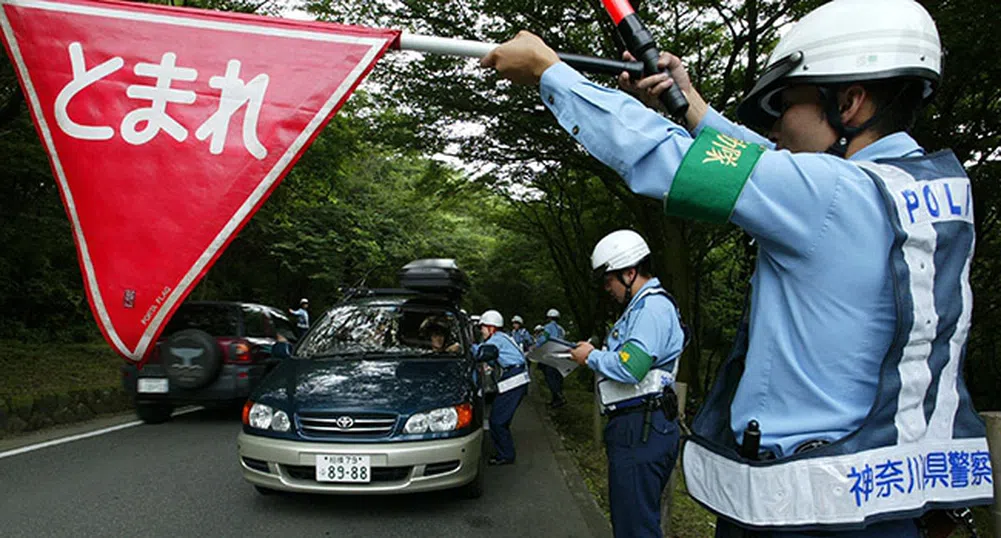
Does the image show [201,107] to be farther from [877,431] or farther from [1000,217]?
[1000,217]

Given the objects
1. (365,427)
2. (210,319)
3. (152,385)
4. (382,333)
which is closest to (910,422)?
(365,427)

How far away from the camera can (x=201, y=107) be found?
6.02 feet

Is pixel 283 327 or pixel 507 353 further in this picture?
pixel 283 327

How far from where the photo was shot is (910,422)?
118cm

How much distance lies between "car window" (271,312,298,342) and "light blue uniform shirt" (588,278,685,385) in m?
7.93

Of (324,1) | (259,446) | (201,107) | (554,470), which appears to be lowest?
(554,470)

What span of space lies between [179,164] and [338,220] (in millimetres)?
22803

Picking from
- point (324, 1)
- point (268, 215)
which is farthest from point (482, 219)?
point (324, 1)

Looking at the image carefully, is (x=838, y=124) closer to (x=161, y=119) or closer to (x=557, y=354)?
(x=161, y=119)

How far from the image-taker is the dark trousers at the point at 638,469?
3.26m

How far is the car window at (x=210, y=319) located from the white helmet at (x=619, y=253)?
6.81 m

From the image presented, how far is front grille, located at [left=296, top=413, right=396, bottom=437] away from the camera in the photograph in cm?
466

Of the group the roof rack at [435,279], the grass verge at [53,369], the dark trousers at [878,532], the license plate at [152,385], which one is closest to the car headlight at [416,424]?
the roof rack at [435,279]

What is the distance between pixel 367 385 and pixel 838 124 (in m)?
4.27
